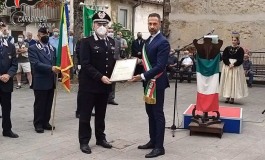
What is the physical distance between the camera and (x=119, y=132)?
7.47 metres

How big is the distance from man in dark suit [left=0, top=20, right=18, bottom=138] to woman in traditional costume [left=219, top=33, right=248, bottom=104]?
6003 mm

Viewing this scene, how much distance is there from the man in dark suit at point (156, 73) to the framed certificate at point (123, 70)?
11 cm

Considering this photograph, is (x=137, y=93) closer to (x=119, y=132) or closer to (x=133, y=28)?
(x=119, y=132)

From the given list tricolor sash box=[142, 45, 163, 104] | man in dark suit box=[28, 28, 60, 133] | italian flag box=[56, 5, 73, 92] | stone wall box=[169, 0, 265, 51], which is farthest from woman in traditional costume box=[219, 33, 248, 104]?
stone wall box=[169, 0, 265, 51]

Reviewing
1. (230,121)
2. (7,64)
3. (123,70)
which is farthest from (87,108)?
(230,121)

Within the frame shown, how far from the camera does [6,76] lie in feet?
21.8

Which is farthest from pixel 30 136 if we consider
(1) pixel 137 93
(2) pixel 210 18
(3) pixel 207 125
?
(2) pixel 210 18

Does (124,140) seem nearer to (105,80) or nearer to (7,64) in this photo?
(105,80)

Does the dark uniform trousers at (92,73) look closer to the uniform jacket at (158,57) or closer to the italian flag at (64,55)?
the uniform jacket at (158,57)

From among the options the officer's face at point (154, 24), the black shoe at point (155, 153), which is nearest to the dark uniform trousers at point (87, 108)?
the black shoe at point (155, 153)

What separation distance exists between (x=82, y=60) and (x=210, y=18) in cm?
1272

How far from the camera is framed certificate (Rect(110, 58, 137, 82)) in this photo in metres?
5.77

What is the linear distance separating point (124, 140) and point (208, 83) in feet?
6.07

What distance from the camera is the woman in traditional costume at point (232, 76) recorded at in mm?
10766
